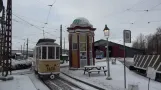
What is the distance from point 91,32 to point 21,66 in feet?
40.4

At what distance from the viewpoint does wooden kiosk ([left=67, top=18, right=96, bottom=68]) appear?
80.7ft

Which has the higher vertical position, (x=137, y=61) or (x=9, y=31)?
(x=9, y=31)

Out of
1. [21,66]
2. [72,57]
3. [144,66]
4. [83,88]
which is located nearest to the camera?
[83,88]

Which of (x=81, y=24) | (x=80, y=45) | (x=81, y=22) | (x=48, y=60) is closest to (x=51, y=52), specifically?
(x=48, y=60)

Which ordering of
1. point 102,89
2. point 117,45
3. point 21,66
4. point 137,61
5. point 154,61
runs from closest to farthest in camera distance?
1. point 102,89
2. point 154,61
3. point 137,61
4. point 21,66
5. point 117,45

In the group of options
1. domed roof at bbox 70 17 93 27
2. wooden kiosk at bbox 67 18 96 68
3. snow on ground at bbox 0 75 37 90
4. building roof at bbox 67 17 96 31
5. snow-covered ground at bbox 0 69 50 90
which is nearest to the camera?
snow on ground at bbox 0 75 37 90

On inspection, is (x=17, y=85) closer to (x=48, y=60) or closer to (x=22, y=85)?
(x=22, y=85)

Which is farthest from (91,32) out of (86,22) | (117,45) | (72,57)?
(117,45)

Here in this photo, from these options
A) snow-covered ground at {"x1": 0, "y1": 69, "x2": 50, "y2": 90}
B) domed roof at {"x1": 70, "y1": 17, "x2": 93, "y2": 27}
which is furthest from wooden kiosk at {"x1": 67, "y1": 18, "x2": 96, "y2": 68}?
snow-covered ground at {"x1": 0, "y1": 69, "x2": 50, "y2": 90}

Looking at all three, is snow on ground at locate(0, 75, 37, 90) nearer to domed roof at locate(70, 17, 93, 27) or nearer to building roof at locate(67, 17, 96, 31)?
building roof at locate(67, 17, 96, 31)

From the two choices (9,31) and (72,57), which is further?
(72,57)

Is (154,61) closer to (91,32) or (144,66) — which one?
(144,66)

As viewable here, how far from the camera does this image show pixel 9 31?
1934 cm

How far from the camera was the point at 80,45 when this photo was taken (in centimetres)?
2475
